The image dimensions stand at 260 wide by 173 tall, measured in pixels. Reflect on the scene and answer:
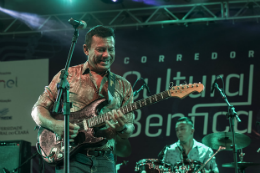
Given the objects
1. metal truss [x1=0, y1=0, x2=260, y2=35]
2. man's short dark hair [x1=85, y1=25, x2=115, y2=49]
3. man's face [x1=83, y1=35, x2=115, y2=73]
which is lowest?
man's face [x1=83, y1=35, x2=115, y2=73]

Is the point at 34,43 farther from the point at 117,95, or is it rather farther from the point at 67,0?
the point at 117,95

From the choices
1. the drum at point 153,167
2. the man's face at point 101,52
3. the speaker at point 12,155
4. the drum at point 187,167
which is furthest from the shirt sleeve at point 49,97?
the speaker at point 12,155

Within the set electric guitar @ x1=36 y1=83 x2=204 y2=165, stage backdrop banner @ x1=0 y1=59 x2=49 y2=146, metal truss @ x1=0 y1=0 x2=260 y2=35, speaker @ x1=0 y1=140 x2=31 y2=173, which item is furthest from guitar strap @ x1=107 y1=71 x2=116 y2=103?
stage backdrop banner @ x1=0 y1=59 x2=49 y2=146

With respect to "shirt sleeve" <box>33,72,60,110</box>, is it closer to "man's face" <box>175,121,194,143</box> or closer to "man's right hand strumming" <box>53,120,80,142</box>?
"man's right hand strumming" <box>53,120,80,142</box>

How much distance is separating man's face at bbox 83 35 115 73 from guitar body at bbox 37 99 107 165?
1.29 feet

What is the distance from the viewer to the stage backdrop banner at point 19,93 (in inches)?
345

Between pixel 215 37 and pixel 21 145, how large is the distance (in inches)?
201

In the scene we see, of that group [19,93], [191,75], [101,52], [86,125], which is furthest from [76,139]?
[19,93]

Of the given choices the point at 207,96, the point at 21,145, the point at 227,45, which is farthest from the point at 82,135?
the point at 227,45

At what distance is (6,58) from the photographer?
30.5 feet

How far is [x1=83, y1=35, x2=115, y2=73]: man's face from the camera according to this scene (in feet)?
11.4

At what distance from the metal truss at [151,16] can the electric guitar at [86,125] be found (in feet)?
17.1

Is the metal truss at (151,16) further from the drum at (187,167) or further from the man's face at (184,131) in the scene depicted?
the drum at (187,167)

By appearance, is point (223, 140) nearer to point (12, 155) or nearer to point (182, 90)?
point (182, 90)
